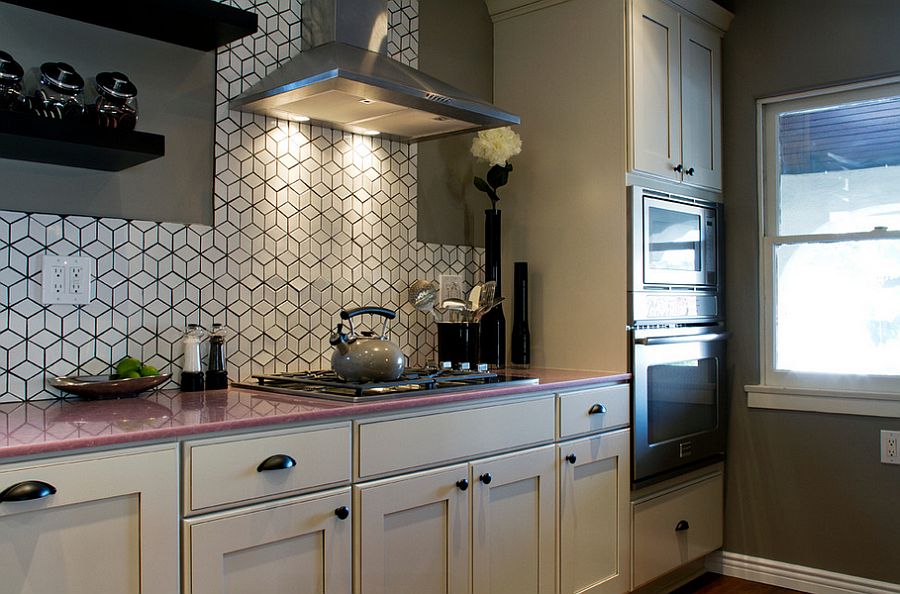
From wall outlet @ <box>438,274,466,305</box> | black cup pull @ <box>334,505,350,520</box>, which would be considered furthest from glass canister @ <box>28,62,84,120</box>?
wall outlet @ <box>438,274,466,305</box>

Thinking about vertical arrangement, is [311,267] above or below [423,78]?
below

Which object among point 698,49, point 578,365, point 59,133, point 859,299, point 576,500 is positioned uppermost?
point 698,49

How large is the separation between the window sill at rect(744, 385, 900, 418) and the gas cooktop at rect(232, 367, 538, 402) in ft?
4.26

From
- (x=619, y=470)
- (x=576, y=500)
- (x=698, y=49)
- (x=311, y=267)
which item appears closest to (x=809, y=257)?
→ (x=698, y=49)

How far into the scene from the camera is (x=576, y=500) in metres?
2.53

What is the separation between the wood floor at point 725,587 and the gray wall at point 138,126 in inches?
91.7

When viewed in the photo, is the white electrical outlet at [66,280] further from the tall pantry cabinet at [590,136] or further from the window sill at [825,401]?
the window sill at [825,401]

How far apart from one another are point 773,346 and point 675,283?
591 millimetres

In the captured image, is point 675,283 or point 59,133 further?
point 675,283

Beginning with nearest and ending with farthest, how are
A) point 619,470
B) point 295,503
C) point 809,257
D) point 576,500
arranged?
point 295,503
point 576,500
point 619,470
point 809,257

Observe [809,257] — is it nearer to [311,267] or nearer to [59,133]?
[311,267]

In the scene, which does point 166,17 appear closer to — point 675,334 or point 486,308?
point 486,308

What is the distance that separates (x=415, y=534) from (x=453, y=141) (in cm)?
162

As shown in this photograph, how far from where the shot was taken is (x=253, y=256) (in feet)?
7.92
